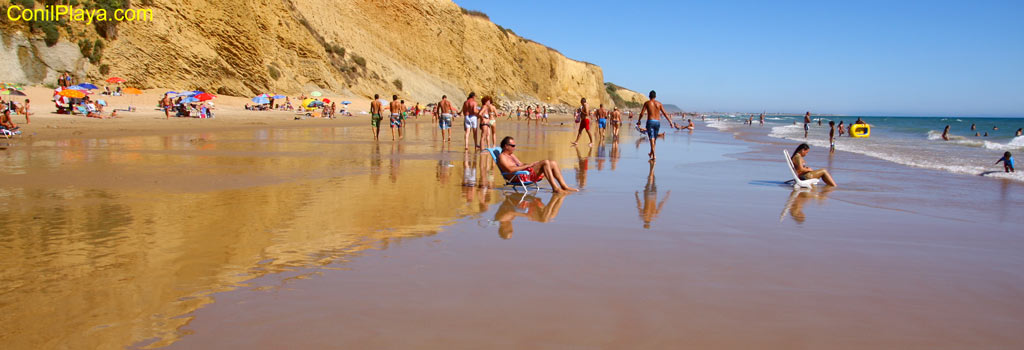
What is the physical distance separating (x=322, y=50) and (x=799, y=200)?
35.9 m

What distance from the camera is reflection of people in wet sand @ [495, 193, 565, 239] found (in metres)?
5.12

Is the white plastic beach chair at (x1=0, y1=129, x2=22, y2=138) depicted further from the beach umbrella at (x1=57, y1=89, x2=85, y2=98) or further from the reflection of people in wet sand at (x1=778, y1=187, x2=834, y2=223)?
the reflection of people in wet sand at (x1=778, y1=187, x2=834, y2=223)

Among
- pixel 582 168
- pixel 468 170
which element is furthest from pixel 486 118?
pixel 468 170

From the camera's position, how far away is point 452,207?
235 inches

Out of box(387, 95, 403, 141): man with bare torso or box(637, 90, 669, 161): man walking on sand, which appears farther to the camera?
box(387, 95, 403, 141): man with bare torso

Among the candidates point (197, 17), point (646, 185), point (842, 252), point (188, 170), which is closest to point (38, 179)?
point (188, 170)

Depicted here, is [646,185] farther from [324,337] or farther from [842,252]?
[324,337]

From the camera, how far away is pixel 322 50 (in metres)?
38.7

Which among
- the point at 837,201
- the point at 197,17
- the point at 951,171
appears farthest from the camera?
the point at 197,17

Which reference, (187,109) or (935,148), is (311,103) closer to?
(187,109)

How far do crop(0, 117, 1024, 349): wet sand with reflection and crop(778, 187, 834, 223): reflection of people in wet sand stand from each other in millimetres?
62

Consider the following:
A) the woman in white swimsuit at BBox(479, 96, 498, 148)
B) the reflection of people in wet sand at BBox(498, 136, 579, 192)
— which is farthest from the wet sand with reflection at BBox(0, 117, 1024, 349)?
the woman in white swimsuit at BBox(479, 96, 498, 148)

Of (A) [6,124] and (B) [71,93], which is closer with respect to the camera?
(A) [6,124]

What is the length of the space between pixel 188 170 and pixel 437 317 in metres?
6.94
